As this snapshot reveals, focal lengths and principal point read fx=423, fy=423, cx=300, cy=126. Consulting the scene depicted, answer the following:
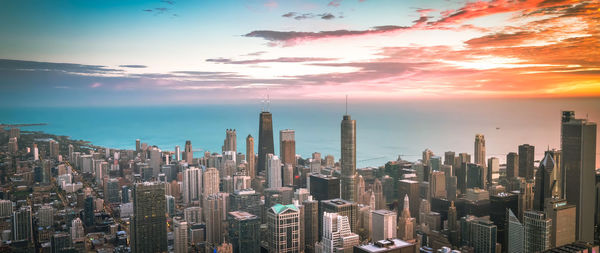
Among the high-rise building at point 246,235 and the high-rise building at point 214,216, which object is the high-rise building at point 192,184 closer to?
the high-rise building at point 214,216

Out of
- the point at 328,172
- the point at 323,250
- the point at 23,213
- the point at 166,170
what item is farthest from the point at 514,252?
the point at 166,170

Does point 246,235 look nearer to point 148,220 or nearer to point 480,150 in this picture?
point 148,220

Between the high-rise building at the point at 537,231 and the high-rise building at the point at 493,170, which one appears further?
the high-rise building at the point at 493,170

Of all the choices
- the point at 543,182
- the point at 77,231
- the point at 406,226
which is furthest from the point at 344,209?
the point at 77,231

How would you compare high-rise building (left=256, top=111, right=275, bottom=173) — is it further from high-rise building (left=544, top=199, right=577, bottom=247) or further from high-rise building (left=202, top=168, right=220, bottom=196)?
high-rise building (left=544, top=199, right=577, bottom=247)

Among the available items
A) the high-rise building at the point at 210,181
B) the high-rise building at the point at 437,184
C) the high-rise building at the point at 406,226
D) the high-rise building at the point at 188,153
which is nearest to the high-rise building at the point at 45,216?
the high-rise building at the point at 210,181

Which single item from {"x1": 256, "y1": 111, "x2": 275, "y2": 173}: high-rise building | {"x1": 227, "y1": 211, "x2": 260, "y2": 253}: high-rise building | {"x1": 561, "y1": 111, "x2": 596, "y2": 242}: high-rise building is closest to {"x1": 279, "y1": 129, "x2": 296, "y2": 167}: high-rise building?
{"x1": 256, "y1": 111, "x2": 275, "y2": 173}: high-rise building
